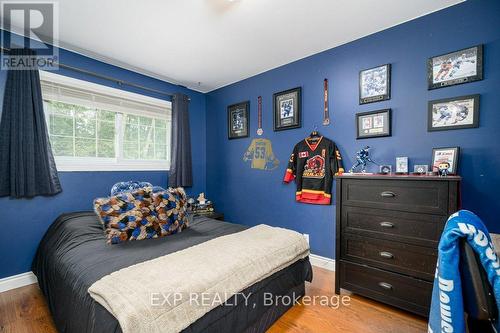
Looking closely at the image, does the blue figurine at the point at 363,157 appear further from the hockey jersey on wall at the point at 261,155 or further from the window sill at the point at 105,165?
the window sill at the point at 105,165

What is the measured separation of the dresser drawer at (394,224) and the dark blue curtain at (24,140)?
282 cm

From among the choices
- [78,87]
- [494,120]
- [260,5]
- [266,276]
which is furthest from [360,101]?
[78,87]

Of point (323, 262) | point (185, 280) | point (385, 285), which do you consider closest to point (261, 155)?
point (323, 262)

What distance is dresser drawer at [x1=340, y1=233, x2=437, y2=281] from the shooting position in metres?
1.56

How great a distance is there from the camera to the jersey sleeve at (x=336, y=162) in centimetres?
237

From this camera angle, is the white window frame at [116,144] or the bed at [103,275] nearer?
the bed at [103,275]

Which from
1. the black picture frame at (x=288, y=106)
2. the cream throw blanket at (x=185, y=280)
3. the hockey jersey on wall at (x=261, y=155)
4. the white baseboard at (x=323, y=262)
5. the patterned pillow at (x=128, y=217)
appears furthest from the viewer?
the hockey jersey on wall at (x=261, y=155)

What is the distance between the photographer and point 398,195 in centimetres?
167

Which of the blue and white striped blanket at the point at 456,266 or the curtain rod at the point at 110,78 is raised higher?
the curtain rod at the point at 110,78

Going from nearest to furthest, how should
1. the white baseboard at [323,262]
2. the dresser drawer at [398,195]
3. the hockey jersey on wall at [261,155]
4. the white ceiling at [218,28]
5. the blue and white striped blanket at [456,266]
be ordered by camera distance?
the blue and white striped blanket at [456,266]
the dresser drawer at [398,195]
the white ceiling at [218,28]
the white baseboard at [323,262]
the hockey jersey on wall at [261,155]

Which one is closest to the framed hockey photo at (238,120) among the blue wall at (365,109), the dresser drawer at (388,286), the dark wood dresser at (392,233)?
the blue wall at (365,109)

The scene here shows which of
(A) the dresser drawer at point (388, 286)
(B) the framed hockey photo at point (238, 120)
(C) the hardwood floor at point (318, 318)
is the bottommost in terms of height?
(C) the hardwood floor at point (318, 318)

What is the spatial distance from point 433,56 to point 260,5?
1.48m

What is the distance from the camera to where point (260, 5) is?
177cm
